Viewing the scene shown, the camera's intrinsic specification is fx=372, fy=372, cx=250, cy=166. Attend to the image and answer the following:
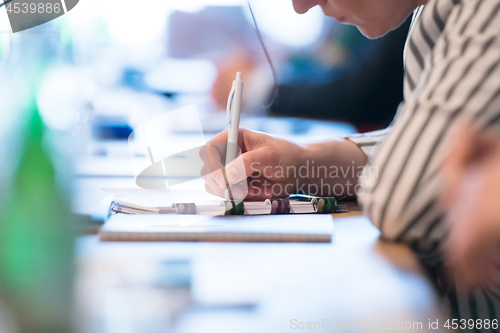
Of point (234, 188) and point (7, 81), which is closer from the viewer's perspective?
point (7, 81)

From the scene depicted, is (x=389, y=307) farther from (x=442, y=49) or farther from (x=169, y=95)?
(x=169, y=95)

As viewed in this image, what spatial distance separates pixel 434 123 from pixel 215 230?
0.77 feet

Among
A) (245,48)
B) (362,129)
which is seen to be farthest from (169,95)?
(362,129)

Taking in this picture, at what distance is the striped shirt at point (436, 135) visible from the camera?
13.4 inches

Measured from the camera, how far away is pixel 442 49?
0.39m

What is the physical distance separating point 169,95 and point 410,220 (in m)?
0.83

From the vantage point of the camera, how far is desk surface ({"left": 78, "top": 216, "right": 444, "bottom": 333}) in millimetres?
223

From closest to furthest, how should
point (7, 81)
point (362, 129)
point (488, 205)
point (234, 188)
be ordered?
point (488, 205)
point (7, 81)
point (234, 188)
point (362, 129)

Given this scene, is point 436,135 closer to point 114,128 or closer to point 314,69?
point 314,69

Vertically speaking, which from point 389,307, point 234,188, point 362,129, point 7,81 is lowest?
point 362,129

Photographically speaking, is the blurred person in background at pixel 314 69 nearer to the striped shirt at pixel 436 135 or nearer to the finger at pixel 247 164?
the finger at pixel 247 164

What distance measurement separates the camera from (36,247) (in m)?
0.23

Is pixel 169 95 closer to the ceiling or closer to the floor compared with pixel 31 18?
closer to the floor

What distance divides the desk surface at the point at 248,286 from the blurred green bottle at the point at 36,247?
2cm
